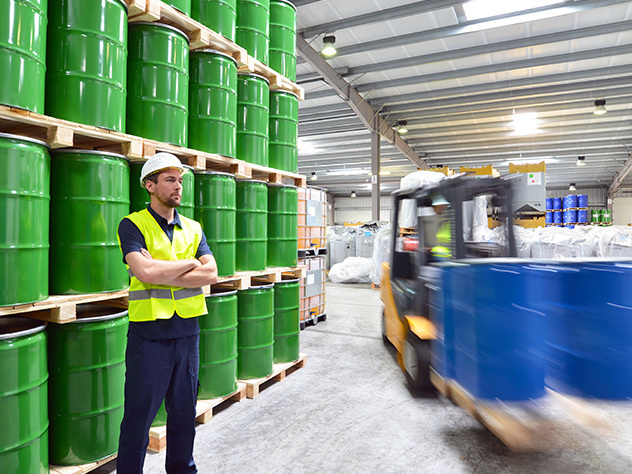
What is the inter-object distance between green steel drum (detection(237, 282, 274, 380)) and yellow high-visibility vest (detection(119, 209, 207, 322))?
5.05ft

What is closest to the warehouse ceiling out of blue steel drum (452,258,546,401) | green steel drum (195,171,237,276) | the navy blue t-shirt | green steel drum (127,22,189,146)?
green steel drum (127,22,189,146)

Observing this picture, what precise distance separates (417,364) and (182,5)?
11.6ft

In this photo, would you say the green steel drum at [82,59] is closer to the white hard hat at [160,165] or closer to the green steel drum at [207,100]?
the white hard hat at [160,165]

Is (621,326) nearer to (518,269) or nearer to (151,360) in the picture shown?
(518,269)

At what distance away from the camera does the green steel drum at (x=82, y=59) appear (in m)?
2.44

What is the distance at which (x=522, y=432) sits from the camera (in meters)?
2.44

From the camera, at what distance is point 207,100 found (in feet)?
11.1

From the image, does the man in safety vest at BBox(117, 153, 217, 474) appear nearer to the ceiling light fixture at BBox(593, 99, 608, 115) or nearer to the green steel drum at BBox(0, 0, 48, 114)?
the green steel drum at BBox(0, 0, 48, 114)

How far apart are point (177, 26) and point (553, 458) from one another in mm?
4119

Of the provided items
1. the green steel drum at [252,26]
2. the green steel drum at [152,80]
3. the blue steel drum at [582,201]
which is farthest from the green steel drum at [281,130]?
the blue steel drum at [582,201]

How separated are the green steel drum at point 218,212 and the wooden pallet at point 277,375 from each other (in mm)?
1091

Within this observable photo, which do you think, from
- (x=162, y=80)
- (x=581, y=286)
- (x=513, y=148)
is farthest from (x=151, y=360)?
(x=513, y=148)

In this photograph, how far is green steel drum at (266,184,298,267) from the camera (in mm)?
4297

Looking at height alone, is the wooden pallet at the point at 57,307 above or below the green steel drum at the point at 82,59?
below
